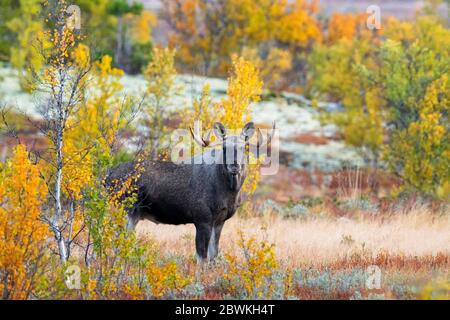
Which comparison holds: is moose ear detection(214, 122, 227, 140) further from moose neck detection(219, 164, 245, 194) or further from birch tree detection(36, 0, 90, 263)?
birch tree detection(36, 0, 90, 263)

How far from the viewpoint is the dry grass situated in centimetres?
1124

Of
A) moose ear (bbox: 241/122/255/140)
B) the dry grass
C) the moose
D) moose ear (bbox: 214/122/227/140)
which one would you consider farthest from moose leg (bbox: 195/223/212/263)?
moose ear (bbox: 241/122/255/140)

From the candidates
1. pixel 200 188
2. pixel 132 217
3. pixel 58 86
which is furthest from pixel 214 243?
pixel 58 86

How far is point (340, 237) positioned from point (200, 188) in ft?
11.4

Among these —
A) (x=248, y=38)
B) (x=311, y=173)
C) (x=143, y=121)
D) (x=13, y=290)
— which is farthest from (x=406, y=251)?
(x=248, y=38)

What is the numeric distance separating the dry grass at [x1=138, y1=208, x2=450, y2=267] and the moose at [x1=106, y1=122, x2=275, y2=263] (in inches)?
27.0

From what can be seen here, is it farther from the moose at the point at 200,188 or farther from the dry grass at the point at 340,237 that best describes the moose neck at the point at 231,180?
the dry grass at the point at 340,237

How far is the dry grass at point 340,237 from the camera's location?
443 inches

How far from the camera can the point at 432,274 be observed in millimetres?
9773

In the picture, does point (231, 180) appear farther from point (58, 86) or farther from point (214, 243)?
point (58, 86)

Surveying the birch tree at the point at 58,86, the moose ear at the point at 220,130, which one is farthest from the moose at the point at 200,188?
the birch tree at the point at 58,86

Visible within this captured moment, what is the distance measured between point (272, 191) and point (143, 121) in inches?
387
